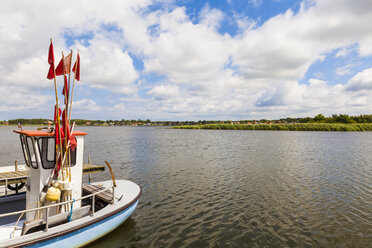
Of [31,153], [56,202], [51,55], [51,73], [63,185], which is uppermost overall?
[51,55]

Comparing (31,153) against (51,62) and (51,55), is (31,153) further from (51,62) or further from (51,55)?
(51,55)

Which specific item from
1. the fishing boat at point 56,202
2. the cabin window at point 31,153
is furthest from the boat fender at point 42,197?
the cabin window at point 31,153

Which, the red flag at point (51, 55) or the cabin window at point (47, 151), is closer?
the red flag at point (51, 55)

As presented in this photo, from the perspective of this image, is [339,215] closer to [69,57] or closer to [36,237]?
[36,237]

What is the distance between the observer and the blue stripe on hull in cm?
742

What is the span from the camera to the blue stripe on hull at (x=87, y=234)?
7423 mm

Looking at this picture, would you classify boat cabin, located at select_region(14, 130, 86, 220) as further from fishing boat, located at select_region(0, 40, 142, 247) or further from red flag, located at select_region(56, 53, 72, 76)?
red flag, located at select_region(56, 53, 72, 76)

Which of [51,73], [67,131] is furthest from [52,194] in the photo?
[51,73]

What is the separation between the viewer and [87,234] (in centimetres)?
841

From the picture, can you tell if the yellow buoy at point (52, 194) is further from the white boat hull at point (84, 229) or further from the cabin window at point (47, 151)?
the cabin window at point (47, 151)

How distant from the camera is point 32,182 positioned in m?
8.70

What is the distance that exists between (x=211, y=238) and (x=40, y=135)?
8.56 meters

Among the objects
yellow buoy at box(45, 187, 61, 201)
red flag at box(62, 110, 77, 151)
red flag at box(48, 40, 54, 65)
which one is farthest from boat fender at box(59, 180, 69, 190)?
red flag at box(48, 40, 54, 65)

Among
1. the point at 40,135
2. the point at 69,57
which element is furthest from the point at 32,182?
the point at 69,57
